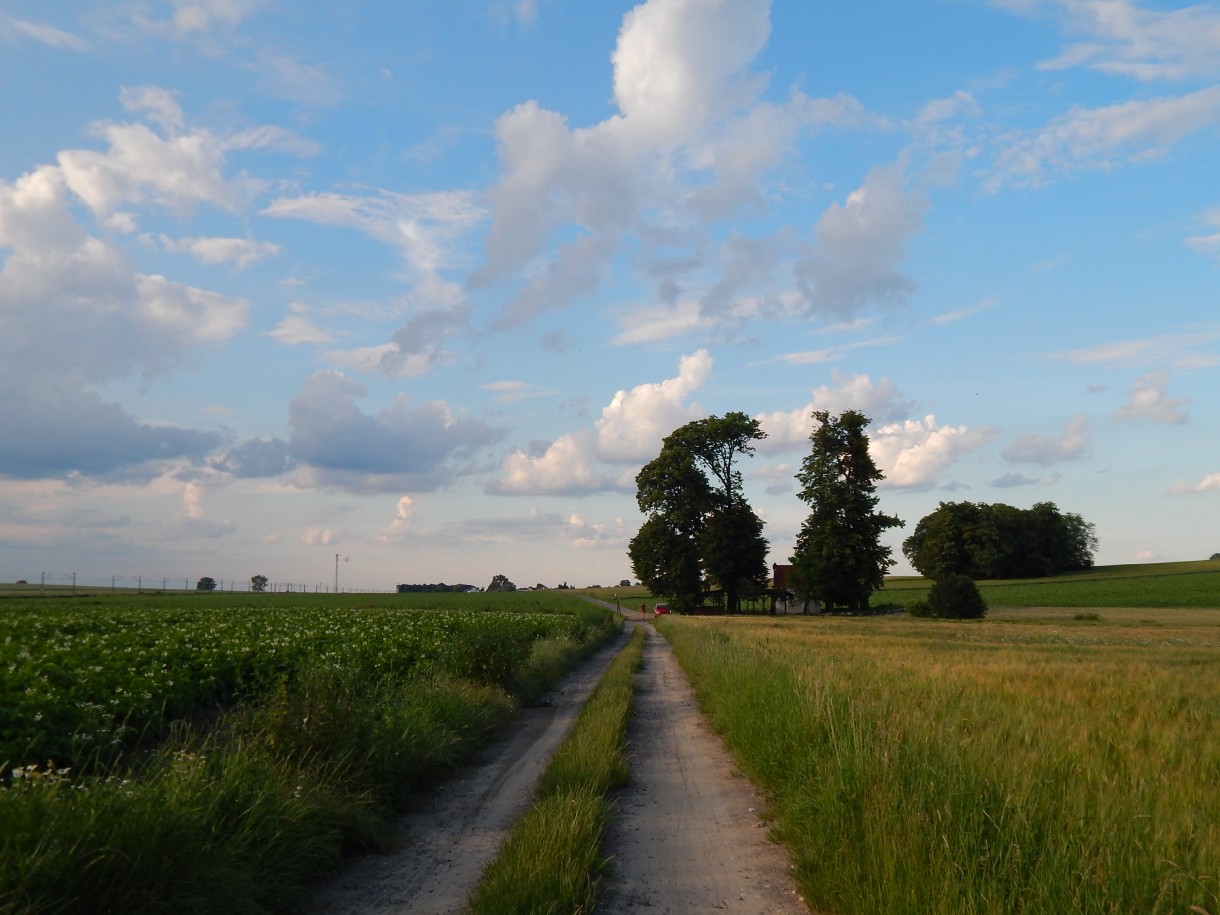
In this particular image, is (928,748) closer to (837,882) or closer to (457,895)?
(837,882)

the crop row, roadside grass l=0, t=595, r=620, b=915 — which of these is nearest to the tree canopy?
the crop row

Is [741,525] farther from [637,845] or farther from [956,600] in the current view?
[637,845]

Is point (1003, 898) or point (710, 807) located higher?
point (1003, 898)

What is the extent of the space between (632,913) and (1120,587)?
293 feet

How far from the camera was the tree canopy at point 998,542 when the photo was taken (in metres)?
94.3

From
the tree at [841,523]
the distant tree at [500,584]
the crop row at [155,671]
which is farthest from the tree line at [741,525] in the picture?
the distant tree at [500,584]

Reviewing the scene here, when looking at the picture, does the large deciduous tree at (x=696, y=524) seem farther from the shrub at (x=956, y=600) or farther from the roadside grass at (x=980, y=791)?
the roadside grass at (x=980, y=791)

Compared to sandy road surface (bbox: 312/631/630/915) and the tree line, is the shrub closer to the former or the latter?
the tree line

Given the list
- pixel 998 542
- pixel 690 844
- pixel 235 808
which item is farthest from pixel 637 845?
pixel 998 542

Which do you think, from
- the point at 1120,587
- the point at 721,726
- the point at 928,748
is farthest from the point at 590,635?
the point at 1120,587

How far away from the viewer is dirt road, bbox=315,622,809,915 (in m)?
5.88

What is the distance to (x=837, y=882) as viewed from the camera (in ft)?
18.3

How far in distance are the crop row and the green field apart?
5.23 meters

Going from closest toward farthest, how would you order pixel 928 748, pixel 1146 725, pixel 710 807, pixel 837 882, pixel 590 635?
pixel 837 882 → pixel 928 748 → pixel 710 807 → pixel 1146 725 → pixel 590 635
